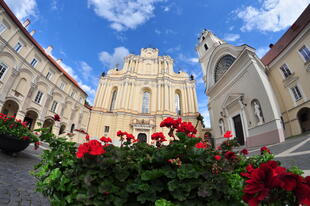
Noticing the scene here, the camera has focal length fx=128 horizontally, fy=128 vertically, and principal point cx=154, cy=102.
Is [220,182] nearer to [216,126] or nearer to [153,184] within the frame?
[153,184]

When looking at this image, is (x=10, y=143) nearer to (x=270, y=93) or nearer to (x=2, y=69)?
(x=2, y=69)

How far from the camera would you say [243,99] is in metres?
11.1

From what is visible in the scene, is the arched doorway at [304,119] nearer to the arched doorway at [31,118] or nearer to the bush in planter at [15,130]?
Result: the bush in planter at [15,130]

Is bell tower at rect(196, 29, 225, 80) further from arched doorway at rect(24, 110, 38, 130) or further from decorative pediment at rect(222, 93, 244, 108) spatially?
arched doorway at rect(24, 110, 38, 130)

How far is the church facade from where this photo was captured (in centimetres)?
897

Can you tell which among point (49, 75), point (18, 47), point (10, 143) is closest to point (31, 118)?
point (49, 75)

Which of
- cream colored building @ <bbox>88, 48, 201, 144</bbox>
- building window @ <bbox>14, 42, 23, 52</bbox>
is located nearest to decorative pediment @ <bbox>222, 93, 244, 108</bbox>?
cream colored building @ <bbox>88, 48, 201, 144</bbox>

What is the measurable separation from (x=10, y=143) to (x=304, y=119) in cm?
1718

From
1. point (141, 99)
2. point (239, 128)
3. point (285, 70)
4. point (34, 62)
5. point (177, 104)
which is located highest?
point (34, 62)

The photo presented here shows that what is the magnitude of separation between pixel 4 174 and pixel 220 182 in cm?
371

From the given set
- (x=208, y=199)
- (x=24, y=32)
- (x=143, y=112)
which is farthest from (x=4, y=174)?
(x=143, y=112)

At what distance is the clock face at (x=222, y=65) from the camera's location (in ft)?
46.7

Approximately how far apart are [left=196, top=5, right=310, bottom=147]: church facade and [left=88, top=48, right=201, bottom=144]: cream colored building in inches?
316

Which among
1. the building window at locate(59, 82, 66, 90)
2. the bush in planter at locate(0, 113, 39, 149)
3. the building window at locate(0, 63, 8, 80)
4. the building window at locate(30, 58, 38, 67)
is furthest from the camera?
the building window at locate(59, 82, 66, 90)
